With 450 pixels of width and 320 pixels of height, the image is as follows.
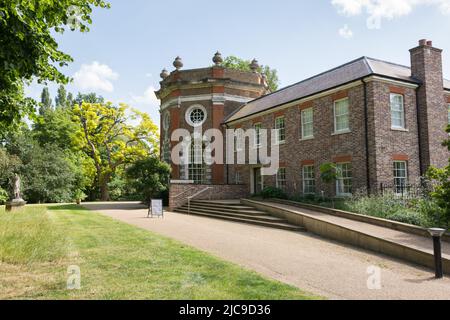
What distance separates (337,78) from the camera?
56.8 feet

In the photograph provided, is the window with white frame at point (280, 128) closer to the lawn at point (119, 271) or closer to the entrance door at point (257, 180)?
the entrance door at point (257, 180)

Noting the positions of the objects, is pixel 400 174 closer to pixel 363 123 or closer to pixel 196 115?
pixel 363 123

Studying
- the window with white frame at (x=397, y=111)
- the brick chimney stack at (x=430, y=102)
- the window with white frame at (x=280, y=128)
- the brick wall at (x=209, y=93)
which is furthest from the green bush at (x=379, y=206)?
the brick wall at (x=209, y=93)

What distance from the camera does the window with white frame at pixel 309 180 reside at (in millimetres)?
17516

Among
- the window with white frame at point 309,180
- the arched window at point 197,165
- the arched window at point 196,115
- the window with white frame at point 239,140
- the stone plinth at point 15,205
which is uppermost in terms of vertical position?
the arched window at point 196,115

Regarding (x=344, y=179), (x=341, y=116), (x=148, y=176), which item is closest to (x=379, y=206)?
(x=344, y=179)

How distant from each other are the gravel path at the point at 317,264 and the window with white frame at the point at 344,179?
5.17m

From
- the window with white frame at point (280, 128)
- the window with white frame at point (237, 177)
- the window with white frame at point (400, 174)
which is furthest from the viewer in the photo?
the window with white frame at point (237, 177)

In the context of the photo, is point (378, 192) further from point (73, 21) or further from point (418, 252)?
point (73, 21)

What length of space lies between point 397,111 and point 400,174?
9.69 feet

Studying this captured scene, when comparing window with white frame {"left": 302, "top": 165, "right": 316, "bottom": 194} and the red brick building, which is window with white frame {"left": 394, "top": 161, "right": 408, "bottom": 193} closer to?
the red brick building
